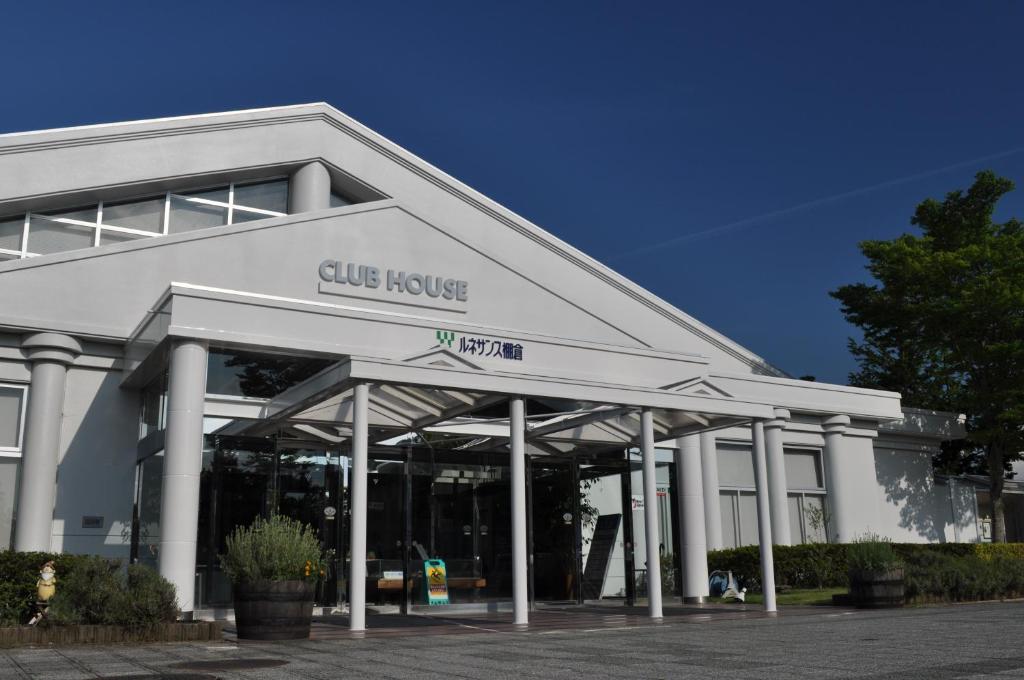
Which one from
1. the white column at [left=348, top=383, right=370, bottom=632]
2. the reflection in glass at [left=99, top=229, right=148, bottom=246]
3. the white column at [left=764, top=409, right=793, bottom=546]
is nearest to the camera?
the white column at [left=348, top=383, right=370, bottom=632]

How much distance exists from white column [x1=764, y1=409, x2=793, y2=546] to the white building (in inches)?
4.9

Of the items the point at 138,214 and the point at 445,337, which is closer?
the point at 445,337

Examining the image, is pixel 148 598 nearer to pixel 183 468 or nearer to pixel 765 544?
pixel 183 468

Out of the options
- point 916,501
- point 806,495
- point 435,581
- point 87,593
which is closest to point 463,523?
point 435,581

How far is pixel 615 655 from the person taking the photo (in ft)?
30.9

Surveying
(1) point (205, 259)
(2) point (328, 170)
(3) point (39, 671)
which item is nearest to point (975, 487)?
(2) point (328, 170)

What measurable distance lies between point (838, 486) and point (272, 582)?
62.1ft

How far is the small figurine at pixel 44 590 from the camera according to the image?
1145cm

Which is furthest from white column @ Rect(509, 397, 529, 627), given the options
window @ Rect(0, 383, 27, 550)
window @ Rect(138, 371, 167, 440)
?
window @ Rect(0, 383, 27, 550)

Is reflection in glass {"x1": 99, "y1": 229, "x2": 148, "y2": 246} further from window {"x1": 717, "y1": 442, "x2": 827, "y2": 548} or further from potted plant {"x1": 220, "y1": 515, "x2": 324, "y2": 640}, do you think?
window {"x1": 717, "y1": 442, "x2": 827, "y2": 548}

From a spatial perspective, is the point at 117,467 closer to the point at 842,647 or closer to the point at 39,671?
the point at 39,671

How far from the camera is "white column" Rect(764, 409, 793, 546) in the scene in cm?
2189

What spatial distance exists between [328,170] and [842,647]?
1526cm

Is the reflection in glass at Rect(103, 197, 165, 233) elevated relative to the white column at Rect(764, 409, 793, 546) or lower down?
elevated
